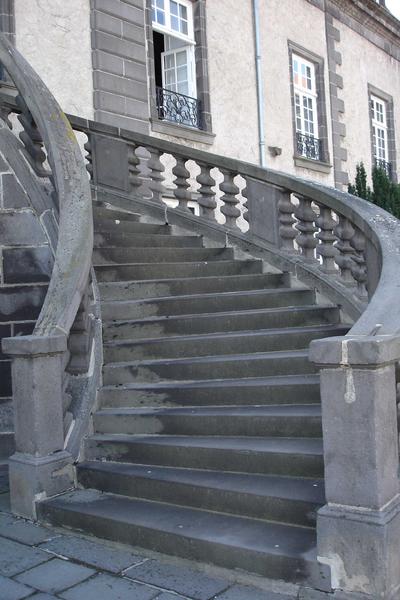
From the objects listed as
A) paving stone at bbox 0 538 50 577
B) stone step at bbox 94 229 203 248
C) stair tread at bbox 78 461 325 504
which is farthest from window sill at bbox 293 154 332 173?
paving stone at bbox 0 538 50 577

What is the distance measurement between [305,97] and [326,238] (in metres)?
10.2

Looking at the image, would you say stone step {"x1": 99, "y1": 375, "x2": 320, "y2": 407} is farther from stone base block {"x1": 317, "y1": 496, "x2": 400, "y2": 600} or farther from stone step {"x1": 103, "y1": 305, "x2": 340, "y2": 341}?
stone base block {"x1": 317, "y1": 496, "x2": 400, "y2": 600}

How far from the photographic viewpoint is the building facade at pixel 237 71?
9.58 metres

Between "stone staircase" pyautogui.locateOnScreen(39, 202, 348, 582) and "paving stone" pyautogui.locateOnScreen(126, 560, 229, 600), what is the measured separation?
9 centimetres

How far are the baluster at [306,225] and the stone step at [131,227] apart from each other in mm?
1654

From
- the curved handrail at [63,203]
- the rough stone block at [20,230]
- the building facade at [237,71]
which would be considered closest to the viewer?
the curved handrail at [63,203]

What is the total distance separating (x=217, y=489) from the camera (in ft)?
12.1

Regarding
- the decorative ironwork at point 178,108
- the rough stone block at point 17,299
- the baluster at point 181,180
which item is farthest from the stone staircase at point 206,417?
the decorative ironwork at point 178,108

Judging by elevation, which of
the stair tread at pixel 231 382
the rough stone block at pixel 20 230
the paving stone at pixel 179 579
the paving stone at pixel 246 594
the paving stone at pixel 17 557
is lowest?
the paving stone at pixel 246 594

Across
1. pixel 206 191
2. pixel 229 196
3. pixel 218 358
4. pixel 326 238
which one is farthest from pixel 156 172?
pixel 218 358

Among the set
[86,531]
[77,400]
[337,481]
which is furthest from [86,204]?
[337,481]

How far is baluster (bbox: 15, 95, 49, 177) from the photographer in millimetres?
5879

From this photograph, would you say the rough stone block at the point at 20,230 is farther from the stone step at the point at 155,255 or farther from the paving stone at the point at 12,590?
the paving stone at the point at 12,590

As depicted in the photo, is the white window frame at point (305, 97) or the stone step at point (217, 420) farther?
the white window frame at point (305, 97)
